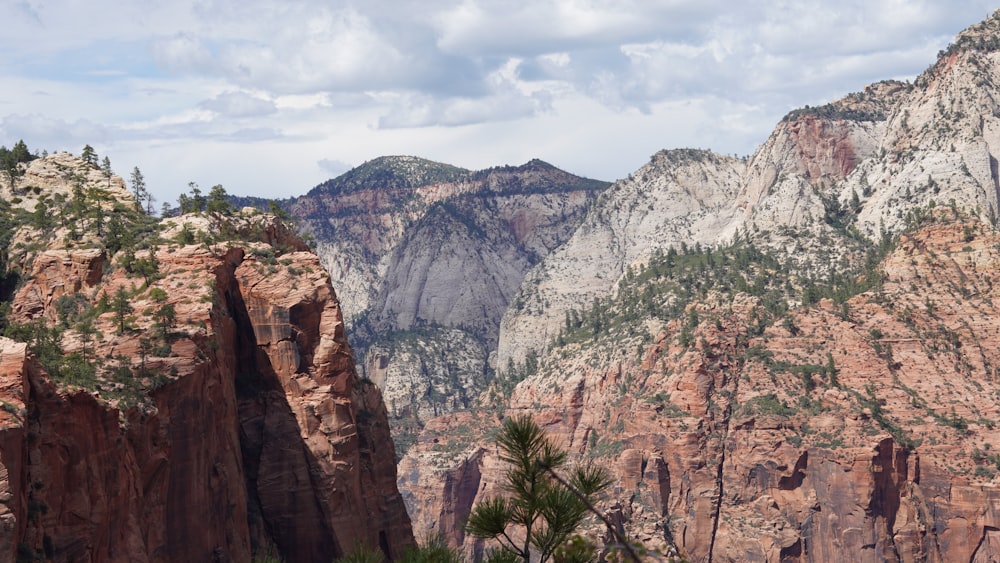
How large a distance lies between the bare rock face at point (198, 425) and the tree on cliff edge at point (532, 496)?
22.3 m

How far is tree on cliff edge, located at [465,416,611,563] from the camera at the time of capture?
45.8 m

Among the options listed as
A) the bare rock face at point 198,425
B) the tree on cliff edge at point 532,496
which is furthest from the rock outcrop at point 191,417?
the tree on cliff edge at point 532,496

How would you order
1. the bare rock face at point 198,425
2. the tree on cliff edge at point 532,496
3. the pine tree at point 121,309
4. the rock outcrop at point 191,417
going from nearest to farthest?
the tree on cliff edge at point 532,496 → the bare rock face at point 198,425 → the rock outcrop at point 191,417 → the pine tree at point 121,309

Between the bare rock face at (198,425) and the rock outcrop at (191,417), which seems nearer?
the bare rock face at (198,425)

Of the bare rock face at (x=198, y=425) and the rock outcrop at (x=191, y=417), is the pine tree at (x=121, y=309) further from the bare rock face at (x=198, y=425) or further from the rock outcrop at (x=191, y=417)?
the bare rock face at (x=198, y=425)

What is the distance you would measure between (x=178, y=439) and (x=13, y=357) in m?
16.8

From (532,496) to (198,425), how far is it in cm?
3923

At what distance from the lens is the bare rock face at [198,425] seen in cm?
6619

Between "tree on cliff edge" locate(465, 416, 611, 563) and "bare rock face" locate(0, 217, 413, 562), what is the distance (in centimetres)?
2234

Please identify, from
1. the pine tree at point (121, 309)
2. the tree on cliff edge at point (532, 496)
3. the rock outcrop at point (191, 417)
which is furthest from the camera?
the pine tree at point (121, 309)

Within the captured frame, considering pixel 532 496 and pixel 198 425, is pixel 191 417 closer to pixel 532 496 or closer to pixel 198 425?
pixel 198 425

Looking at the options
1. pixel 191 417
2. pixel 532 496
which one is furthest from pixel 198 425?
pixel 532 496

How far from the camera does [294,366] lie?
311 feet

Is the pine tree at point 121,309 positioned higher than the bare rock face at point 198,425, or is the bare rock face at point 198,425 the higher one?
the pine tree at point 121,309
